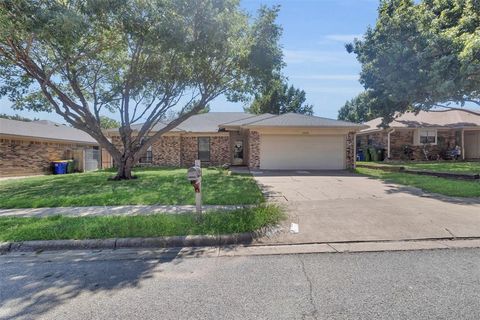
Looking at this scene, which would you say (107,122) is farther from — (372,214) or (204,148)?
(372,214)

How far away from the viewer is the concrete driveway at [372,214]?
5.67m

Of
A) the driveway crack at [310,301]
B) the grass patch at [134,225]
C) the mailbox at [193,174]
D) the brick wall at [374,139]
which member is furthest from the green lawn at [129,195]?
the brick wall at [374,139]

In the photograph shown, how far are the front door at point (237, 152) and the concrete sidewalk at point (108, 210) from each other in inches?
577

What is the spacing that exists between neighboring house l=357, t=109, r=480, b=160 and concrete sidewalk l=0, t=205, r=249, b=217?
64.6 ft

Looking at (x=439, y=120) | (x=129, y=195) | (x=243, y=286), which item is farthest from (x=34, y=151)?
(x=439, y=120)

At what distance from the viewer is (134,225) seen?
5.97 meters

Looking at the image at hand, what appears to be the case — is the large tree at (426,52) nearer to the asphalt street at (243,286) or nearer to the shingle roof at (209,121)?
the asphalt street at (243,286)

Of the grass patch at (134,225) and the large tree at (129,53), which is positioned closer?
the grass patch at (134,225)

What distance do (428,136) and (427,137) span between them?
11 centimetres

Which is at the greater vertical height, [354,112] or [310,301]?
[354,112]

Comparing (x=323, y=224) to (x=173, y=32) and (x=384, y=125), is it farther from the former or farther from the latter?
(x=384, y=125)

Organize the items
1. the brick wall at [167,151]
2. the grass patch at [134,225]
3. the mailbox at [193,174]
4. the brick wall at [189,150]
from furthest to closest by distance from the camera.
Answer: the brick wall at [189,150] → the brick wall at [167,151] → the mailbox at [193,174] → the grass patch at [134,225]

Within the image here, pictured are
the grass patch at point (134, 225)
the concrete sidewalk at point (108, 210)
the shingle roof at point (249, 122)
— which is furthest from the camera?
the shingle roof at point (249, 122)

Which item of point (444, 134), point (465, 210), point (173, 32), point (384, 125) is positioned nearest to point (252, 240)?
point (465, 210)
